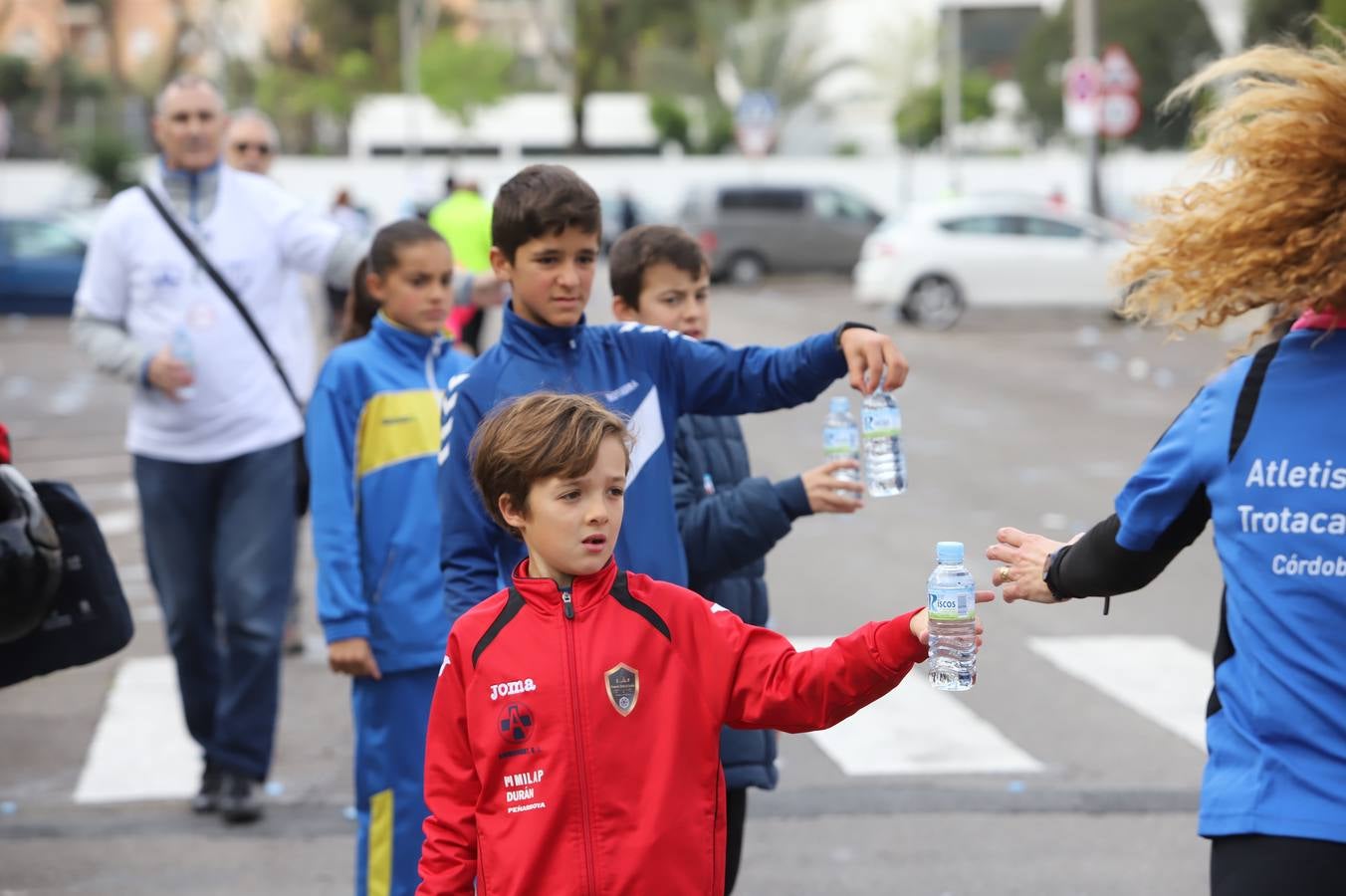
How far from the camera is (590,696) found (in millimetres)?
3191

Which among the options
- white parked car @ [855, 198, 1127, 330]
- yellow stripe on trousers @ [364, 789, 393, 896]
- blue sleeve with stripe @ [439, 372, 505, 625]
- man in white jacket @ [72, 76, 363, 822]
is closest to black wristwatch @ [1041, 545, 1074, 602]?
blue sleeve with stripe @ [439, 372, 505, 625]

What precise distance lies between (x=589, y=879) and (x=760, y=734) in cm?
136

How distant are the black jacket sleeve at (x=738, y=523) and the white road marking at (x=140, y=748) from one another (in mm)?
3219

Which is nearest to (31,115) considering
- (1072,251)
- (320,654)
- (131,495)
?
(1072,251)

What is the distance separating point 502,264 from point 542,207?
0.66ft

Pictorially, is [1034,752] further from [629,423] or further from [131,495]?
[131,495]

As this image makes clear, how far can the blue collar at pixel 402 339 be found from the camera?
5.35 m

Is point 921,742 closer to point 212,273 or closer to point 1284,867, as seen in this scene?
point 212,273

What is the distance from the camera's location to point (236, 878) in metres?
6.08

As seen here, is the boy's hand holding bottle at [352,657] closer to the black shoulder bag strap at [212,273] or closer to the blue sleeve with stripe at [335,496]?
the blue sleeve with stripe at [335,496]

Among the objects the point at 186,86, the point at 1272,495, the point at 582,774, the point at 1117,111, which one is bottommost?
the point at 582,774

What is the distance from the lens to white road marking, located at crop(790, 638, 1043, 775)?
23.5 feet

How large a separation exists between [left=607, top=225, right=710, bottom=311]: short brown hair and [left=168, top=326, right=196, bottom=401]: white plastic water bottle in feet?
6.80

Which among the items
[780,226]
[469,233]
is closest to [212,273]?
[469,233]
